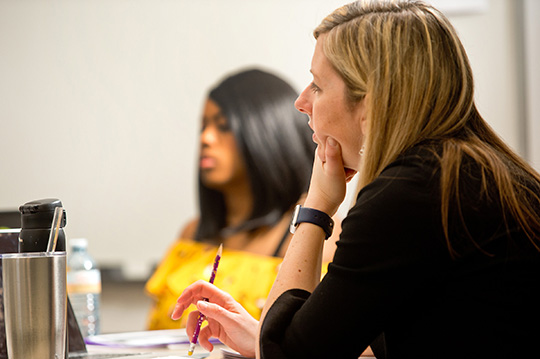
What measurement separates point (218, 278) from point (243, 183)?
51 centimetres

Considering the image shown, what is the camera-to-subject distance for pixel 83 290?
60.9 inches

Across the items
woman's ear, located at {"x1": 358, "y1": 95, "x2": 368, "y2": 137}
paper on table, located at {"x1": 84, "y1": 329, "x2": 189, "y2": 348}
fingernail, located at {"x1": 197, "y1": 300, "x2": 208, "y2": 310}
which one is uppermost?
woman's ear, located at {"x1": 358, "y1": 95, "x2": 368, "y2": 137}

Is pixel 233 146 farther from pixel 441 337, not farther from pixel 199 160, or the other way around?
pixel 441 337

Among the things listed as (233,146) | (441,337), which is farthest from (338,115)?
(233,146)

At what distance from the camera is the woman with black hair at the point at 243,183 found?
2.36 meters

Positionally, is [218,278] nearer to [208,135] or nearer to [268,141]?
[268,141]

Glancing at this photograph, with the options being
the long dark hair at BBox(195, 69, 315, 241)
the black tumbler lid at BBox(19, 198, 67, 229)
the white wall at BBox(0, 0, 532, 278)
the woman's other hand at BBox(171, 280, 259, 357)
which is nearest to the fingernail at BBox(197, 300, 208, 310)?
the woman's other hand at BBox(171, 280, 259, 357)

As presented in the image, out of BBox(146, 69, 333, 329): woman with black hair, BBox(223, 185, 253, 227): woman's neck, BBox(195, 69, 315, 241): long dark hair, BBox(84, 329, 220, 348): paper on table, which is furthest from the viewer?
BBox(223, 185, 253, 227): woman's neck

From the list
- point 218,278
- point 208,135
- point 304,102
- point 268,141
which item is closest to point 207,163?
point 208,135

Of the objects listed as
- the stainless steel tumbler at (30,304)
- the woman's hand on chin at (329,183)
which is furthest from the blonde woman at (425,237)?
the stainless steel tumbler at (30,304)

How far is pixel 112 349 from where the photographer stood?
3.84 ft

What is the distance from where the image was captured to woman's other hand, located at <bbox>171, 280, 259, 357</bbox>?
3.51 ft

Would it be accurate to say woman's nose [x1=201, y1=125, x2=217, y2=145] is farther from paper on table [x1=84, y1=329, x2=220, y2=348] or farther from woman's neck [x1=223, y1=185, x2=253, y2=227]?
paper on table [x1=84, y1=329, x2=220, y2=348]

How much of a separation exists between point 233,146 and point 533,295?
6.18 feet
